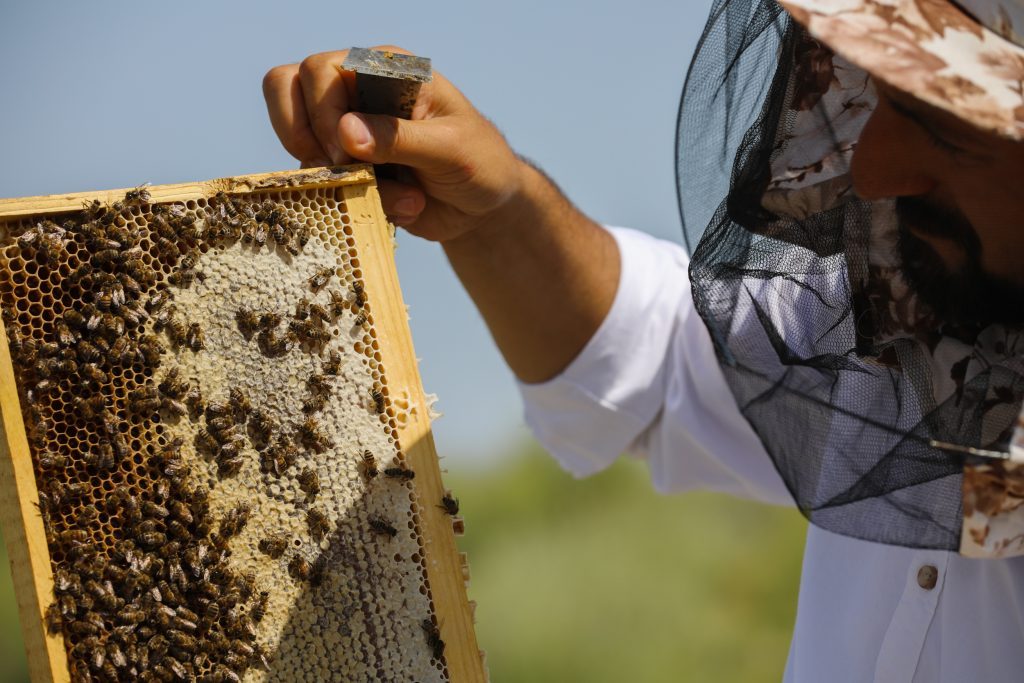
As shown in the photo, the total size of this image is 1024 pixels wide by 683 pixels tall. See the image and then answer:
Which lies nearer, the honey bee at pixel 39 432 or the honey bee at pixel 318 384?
the honey bee at pixel 39 432

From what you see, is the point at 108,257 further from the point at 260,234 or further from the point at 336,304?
the point at 336,304

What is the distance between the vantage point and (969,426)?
195 centimetres

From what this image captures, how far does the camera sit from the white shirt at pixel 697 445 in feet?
7.72

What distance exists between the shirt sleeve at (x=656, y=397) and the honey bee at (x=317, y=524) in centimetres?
144

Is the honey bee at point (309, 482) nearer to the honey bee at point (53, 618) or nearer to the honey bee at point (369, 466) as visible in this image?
the honey bee at point (369, 466)

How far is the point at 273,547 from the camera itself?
2.20 metres

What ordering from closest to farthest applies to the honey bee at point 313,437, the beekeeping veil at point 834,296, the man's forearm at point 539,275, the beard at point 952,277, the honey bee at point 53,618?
the beekeeping veil at point 834,296, the beard at point 952,277, the honey bee at point 53,618, the honey bee at point 313,437, the man's forearm at point 539,275

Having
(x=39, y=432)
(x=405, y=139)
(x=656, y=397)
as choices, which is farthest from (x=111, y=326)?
(x=656, y=397)

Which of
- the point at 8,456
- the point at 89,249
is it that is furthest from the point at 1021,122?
the point at 8,456

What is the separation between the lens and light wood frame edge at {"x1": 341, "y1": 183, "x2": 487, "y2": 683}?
89.5 inches

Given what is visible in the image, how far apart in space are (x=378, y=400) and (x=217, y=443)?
1.36 feet

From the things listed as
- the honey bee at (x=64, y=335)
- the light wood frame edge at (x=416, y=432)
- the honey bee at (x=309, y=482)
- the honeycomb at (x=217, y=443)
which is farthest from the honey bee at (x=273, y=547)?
the honey bee at (x=64, y=335)

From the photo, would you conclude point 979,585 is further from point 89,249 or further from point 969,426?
point 89,249

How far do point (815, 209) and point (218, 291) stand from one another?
1536 millimetres
